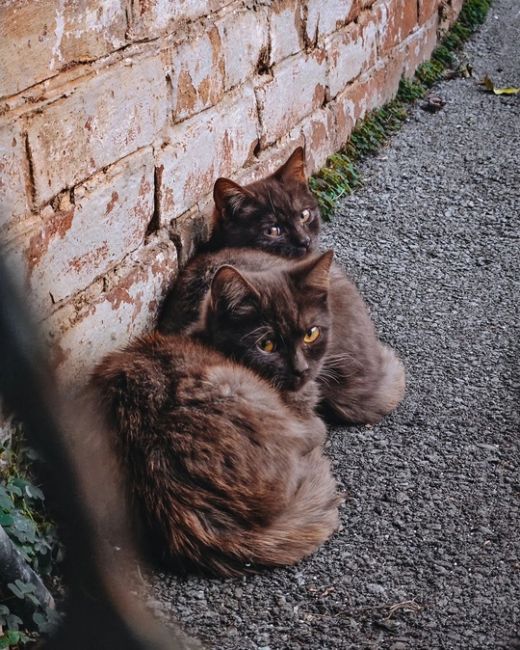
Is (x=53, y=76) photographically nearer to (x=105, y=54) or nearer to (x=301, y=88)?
(x=105, y=54)

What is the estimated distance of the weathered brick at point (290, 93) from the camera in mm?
5086

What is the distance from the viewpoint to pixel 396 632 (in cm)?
287

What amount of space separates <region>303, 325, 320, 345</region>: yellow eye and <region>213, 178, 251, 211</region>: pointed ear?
0.98 m

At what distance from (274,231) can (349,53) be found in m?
2.02

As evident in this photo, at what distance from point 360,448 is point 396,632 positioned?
103 centimetres

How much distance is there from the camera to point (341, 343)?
157 inches

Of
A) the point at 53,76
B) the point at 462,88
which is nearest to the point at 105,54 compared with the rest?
the point at 53,76

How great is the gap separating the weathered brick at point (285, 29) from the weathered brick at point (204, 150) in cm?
37

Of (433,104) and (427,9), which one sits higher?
(427,9)

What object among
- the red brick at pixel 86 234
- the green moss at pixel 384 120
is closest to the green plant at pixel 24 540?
the red brick at pixel 86 234

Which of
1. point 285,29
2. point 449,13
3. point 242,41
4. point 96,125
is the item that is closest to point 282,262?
point 96,125

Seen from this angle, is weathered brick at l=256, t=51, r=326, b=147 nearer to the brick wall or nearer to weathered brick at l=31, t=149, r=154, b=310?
the brick wall

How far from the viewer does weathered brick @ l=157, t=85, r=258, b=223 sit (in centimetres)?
418

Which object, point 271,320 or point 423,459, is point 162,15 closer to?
point 271,320
